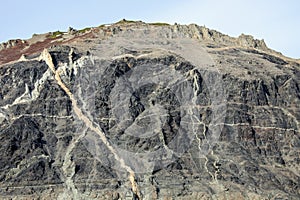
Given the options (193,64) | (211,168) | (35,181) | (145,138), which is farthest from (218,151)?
(35,181)

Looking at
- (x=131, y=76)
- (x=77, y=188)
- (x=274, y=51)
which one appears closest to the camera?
(x=77, y=188)

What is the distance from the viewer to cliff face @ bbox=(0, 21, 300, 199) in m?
80.6

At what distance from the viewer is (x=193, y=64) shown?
319 ft

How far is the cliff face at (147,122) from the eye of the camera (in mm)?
80562

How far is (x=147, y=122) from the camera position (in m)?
87.8

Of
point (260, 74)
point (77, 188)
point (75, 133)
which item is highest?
point (260, 74)

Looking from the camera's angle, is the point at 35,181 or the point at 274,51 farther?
the point at 274,51

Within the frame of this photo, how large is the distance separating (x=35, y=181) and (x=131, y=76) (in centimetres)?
2167

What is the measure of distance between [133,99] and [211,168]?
14.1 metres

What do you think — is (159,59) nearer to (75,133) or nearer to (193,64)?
(193,64)

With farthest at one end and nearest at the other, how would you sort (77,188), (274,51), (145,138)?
(274,51), (145,138), (77,188)

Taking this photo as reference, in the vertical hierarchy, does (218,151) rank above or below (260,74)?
below

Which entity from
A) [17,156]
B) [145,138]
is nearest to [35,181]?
[17,156]

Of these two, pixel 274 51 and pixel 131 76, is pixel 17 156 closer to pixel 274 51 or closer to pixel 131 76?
pixel 131 76
